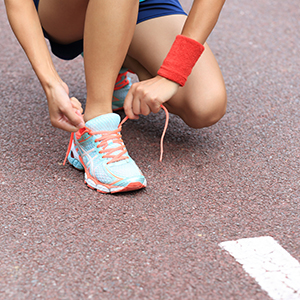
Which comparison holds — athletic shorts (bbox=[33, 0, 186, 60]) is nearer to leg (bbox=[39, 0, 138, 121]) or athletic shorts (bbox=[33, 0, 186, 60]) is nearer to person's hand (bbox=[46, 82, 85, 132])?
leg (bbox=[39, 0, 138, 121])

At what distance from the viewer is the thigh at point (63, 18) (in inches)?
54.2

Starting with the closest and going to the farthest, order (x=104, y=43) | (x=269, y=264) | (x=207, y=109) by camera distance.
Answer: (x=269, y=264)
(x=104, y=43)
(x=207, y=109)

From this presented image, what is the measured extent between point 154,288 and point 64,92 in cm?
57

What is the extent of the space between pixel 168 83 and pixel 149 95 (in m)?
0.08

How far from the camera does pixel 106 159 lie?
1.24 meters

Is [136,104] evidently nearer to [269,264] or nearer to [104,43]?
[104,43]

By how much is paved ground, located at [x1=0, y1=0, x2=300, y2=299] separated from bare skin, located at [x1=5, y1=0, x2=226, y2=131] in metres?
0.19

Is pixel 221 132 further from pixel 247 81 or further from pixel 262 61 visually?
pixel 262 61

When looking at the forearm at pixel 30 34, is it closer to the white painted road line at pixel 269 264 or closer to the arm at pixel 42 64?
the arm at pixel 42 64

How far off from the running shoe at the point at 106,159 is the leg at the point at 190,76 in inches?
11.2

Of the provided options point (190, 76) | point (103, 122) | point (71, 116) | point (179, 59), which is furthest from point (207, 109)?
point (71, 116)

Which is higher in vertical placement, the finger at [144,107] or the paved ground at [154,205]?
the finger at [144,107]

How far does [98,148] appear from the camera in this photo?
4.13ft

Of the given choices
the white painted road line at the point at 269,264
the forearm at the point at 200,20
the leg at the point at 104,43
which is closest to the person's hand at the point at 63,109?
the leg at the point at 104,43
